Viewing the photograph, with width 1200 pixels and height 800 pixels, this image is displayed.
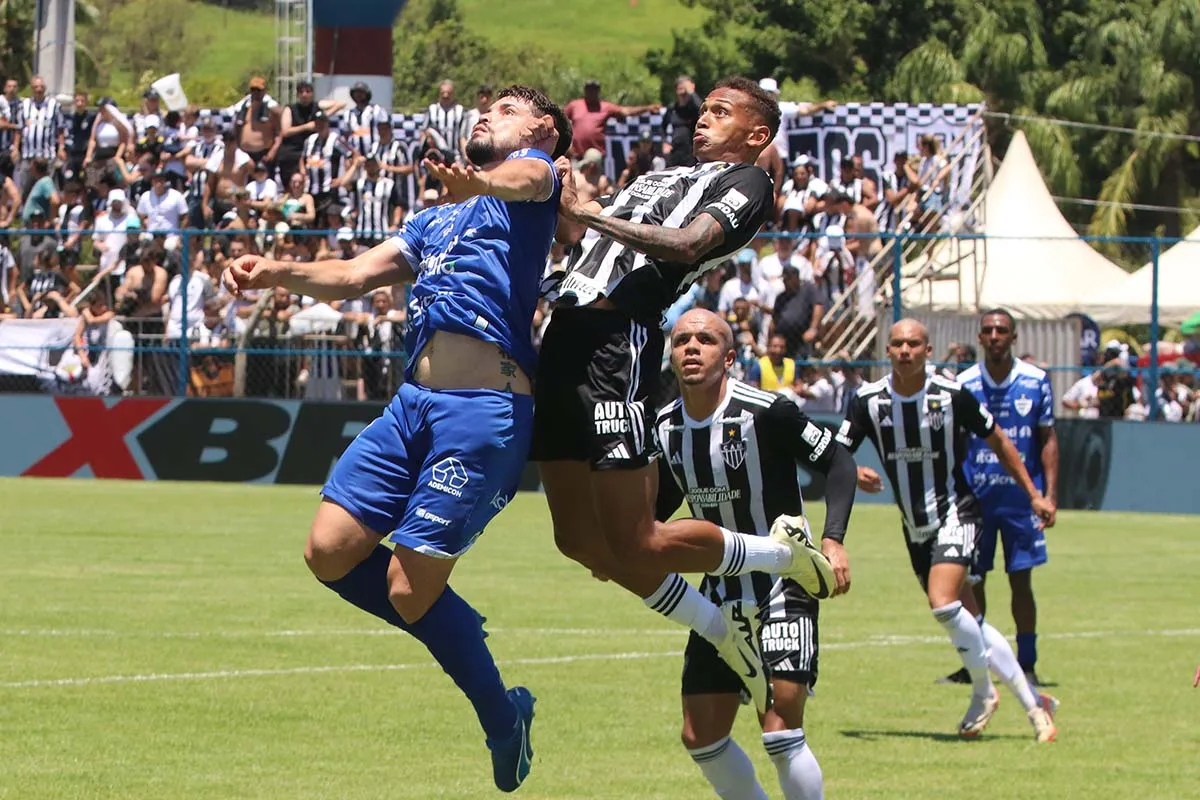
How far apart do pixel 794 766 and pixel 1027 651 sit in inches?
187

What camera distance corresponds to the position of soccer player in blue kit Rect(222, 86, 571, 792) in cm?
720

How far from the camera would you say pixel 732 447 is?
26.2ft

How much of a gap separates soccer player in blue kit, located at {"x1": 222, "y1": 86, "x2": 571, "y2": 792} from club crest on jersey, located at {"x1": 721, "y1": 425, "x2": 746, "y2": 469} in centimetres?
95

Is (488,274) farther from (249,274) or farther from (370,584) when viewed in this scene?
(370,584)

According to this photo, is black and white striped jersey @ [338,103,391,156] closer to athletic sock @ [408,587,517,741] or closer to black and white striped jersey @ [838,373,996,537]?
black and white striped jersey @ [838,373,996,537]

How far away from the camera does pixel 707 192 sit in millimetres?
7480

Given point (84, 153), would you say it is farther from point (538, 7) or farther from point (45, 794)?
point (538, 7)

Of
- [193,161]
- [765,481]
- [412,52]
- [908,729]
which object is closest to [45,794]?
[765,481]

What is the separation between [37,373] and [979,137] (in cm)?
1276

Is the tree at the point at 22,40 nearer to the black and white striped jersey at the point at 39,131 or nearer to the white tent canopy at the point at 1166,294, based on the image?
the black and white striped jersey at the point at 39,131

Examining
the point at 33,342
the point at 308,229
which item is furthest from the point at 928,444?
the point at 33,342

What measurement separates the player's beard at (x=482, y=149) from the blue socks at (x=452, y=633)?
1.43 metres

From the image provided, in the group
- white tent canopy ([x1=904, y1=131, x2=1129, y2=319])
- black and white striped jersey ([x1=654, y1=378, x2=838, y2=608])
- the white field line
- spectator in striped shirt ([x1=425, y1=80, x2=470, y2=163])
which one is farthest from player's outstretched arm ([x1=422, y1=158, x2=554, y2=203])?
spectator in striped shirt ([x1=425, y1=80, x2=470, y2=163])

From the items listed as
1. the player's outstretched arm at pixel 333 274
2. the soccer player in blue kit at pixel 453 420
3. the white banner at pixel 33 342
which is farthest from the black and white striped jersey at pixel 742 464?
the white banner at pixel 33 342
